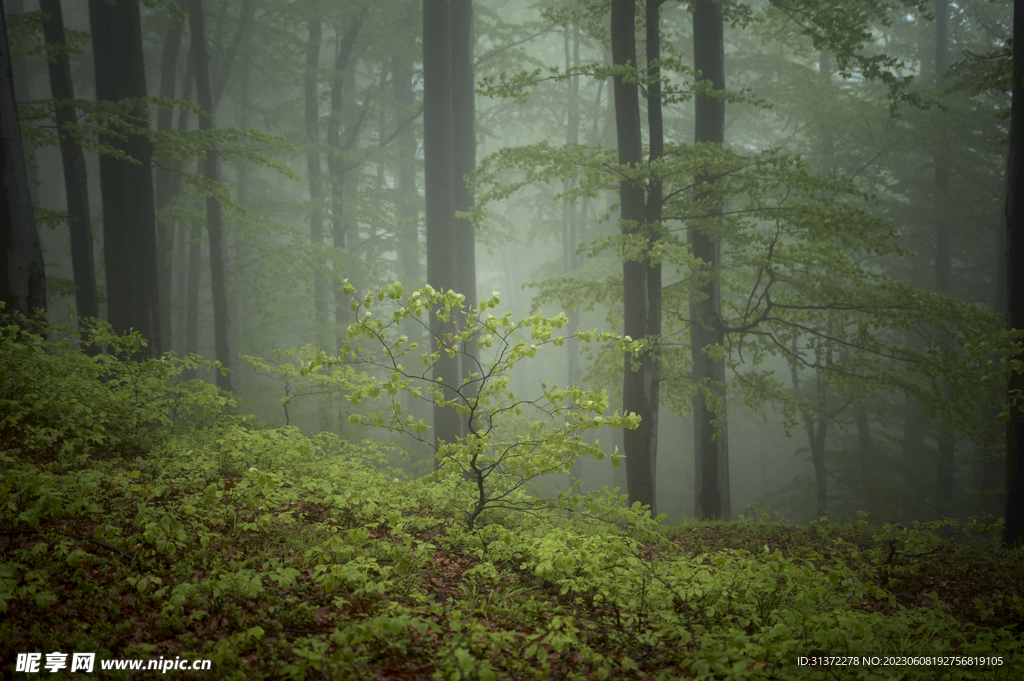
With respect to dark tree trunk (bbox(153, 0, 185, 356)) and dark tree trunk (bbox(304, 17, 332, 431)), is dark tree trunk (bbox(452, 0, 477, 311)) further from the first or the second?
dark tree trunk (bbox(153, 0, 185, 356))

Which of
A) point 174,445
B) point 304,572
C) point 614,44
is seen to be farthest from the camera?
point 614,44

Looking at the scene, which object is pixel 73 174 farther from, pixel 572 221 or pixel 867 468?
pixel 867 468

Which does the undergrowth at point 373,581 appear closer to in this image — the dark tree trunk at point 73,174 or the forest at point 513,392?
the forest at point 513,392

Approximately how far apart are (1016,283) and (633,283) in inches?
186

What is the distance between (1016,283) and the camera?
21.3 ft

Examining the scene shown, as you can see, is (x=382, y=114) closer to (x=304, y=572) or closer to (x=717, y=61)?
(x=717, y=61)

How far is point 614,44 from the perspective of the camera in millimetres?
7277

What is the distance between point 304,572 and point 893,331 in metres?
19.5

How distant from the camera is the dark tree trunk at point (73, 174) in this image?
30.2 feet

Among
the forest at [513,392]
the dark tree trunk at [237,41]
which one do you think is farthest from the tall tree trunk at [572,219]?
the dark tree trunk at [237,41]

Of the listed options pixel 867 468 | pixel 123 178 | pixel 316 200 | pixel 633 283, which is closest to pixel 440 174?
pixel 633 283

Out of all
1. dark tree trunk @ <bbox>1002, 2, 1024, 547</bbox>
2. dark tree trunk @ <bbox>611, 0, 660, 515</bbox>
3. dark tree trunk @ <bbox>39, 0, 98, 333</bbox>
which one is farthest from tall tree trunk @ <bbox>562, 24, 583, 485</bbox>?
dark tree trunk @ <bbox>39, 0, 98, 333</bbox>

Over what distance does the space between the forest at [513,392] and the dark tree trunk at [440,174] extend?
62 millimetres

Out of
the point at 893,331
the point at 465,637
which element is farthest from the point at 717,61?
the point at 893,331
